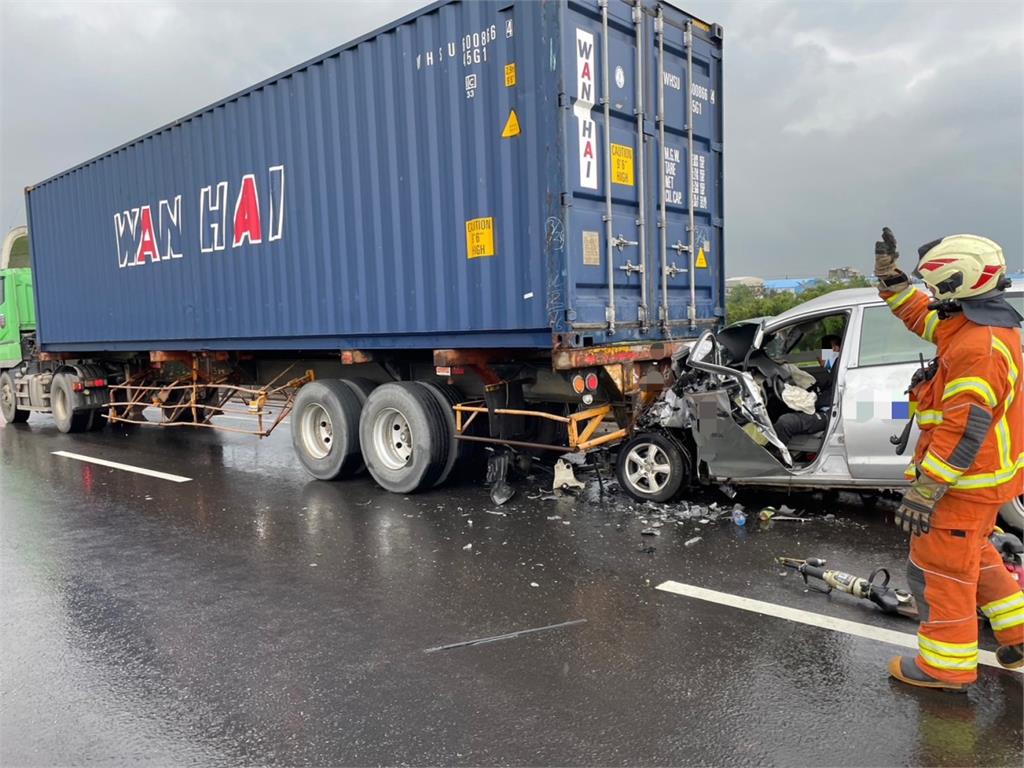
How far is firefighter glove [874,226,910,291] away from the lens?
336 cm

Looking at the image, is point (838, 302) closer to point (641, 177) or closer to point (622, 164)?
point (641, 177)

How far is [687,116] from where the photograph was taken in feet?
21.5

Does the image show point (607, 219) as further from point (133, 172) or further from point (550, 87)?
point (133, 172)

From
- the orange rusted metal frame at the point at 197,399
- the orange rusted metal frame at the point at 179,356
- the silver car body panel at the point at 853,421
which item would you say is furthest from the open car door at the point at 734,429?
the orange rusted metal frame at the point at 179,356

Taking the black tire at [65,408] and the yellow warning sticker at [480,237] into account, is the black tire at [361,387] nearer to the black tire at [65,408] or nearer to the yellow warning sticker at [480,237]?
the yellow warning sticker at [480,237]

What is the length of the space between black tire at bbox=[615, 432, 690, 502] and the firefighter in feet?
8.55

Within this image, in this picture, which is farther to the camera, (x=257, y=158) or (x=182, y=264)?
(x=182, y=264)

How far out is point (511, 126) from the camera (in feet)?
18.5

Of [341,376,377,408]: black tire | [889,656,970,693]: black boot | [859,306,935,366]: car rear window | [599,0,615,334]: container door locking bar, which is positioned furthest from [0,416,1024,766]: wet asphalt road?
[599,0,615,334]: container door locking bar

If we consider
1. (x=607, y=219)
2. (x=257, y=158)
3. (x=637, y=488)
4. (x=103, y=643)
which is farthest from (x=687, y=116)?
(x=103, y=643)

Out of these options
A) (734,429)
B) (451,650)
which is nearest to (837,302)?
(734,429)

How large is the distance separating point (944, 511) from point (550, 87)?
3795 mm

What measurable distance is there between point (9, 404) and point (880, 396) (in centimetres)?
1405

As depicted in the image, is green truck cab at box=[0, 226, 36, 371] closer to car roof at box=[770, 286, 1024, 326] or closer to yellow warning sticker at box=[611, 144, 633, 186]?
yellow warning sticker at box=[611, 144, 633, 186]
